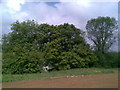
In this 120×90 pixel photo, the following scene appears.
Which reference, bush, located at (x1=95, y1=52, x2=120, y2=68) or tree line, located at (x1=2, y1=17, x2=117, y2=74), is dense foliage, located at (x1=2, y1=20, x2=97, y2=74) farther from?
bush, located at (x1=95, y1=52, x2=120, y2=68)

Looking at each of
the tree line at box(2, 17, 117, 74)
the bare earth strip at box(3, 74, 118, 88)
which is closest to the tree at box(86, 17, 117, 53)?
the tree line at box(2, 17, 117, 74)

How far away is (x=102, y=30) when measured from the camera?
70.3 feet

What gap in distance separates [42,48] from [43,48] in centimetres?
24

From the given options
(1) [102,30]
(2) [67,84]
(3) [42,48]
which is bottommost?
(2) [67,84]

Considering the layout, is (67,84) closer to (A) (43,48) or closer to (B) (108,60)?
(A) (43,48)

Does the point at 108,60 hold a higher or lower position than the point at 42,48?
lower

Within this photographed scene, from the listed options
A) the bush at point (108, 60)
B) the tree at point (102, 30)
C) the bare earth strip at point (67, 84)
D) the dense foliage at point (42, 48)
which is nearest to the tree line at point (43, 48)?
the dense foliage at point (42, 48)

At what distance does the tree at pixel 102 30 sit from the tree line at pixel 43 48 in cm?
362

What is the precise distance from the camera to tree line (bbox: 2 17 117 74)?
47.2 ft

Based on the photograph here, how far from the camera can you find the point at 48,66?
1592cm

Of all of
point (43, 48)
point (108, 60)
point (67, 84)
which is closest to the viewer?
point (67, 84)

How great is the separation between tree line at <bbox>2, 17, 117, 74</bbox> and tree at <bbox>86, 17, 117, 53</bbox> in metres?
3.62

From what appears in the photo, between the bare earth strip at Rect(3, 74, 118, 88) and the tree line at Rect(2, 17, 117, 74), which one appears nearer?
the bare earth strip at Rect(3, 74, 118, 88)

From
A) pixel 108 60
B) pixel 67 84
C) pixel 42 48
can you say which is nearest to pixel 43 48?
pixel 42 48
